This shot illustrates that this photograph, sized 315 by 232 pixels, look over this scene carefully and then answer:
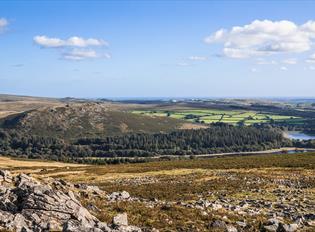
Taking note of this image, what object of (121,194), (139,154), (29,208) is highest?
(29,208)

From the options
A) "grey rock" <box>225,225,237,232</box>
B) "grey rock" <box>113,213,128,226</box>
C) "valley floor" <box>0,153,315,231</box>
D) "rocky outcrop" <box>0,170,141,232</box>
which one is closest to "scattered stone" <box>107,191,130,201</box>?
"valley floor" <box>0,153,315,231</box>

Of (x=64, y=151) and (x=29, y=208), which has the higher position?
(x=29, y=208)

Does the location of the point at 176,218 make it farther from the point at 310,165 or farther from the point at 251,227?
the point at 310,165

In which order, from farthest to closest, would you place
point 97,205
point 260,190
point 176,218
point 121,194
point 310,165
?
point 310,165 < point 260,190 < point 121,194 < point 97,205 < point 176,218

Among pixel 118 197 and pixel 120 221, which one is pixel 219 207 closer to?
pixel 118 197

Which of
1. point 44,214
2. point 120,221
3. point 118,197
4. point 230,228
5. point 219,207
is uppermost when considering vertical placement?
point 44,214

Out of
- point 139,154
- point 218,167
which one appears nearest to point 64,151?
point 139,154

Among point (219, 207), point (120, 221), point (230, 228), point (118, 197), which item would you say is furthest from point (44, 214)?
point (219, 207)

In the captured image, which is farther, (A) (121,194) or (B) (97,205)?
(A) (121,194)

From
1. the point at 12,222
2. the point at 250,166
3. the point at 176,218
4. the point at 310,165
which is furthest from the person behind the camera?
the point at 250,166
